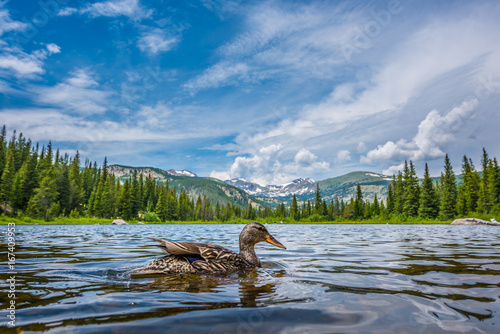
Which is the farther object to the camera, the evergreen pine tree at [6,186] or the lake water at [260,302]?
the evergreen pine tree at [6,186]

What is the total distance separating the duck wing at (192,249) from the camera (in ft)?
22.2

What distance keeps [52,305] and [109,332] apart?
1608 millimetres

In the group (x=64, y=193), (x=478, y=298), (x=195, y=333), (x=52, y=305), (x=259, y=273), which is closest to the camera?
(x=195, y=333)

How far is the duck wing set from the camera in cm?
677

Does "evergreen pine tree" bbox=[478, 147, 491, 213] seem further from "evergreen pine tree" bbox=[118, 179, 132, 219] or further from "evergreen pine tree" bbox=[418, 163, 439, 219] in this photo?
"evergreen pine tree" bbox=[118, 179, 132, 219]

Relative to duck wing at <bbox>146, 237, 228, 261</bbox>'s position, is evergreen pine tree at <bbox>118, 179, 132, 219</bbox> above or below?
above

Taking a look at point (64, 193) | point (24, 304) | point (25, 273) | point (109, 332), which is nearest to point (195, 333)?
point (109, 332)

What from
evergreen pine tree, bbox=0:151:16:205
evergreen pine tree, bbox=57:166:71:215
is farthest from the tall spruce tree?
evergreen pine tree, bbox=0:151:16:205

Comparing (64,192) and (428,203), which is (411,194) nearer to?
(428,203)

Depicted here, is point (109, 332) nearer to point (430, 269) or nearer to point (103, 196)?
point (430, 269)

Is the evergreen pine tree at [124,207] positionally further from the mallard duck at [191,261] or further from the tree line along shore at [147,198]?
the mallard duck at [191,261]

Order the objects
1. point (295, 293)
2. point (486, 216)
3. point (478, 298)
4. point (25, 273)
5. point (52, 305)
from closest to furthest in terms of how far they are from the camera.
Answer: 1. point (52, 305)
2. point (478, 298)
3. point (295, 293)
4. point (25, 273)
5. point (486, 216)

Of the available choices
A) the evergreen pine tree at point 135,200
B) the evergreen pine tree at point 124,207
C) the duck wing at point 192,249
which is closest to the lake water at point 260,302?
the duck wing at point 192,249

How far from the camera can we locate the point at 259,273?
288 inches
